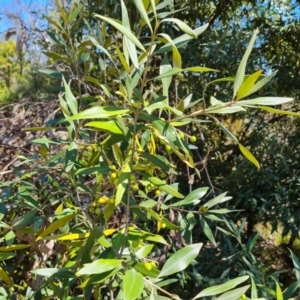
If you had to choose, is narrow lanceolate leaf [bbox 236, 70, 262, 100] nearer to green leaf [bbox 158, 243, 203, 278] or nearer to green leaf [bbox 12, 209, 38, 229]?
green leaf [bbox 158, 243, 203, 278]

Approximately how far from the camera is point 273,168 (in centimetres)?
→ 231

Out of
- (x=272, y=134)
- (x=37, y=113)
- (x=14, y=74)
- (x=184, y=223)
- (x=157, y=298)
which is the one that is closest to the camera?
(x=157, y=298)

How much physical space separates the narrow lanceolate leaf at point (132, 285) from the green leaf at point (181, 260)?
0.28 feet

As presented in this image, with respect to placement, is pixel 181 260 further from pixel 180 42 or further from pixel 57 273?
pixel 180 42

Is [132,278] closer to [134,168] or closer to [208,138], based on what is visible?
[134,168]

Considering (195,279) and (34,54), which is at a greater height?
(34,54)

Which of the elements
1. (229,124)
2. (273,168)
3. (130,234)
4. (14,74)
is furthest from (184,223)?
(14,74)

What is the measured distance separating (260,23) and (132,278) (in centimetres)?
247

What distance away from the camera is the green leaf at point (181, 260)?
70 centimetres

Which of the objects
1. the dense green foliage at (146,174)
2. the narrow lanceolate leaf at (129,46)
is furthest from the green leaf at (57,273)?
the narrow lanceolate leaf at (129,46)

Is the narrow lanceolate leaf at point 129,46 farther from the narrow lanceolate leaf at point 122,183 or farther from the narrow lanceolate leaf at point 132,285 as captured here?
the narrow lanceolate leaf at point 132,285

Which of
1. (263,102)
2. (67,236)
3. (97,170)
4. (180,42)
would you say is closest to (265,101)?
(263,102)

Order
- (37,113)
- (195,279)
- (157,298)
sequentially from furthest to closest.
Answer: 1. (195,279)
2. (37,113)
3. (157,298)

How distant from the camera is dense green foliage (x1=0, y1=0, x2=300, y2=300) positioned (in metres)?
0.68
